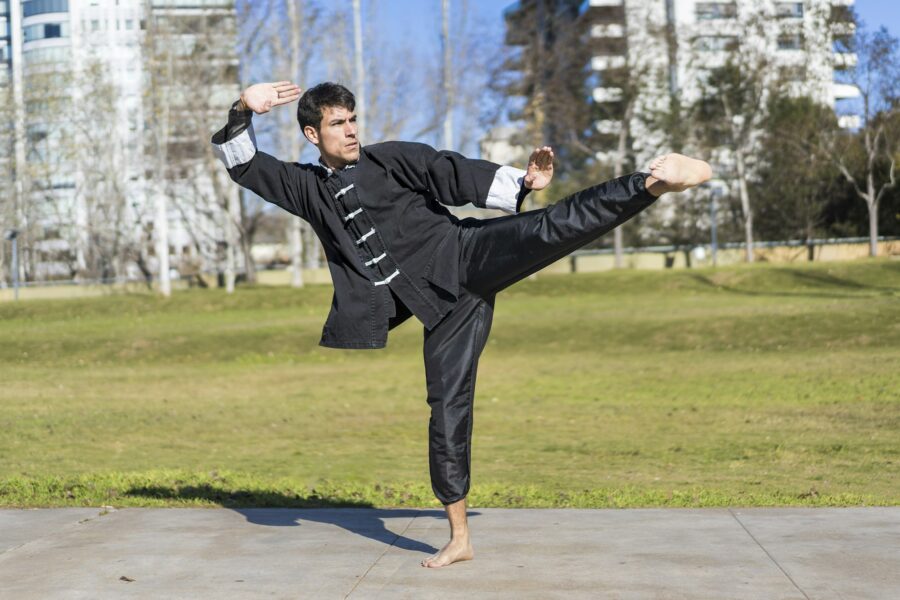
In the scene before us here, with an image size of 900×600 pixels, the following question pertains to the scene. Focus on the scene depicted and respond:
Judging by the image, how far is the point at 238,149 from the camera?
5.20 metres

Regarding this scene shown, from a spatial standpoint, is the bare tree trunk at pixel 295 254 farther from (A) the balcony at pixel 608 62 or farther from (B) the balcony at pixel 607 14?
(B) the balcony at pixel 607 14

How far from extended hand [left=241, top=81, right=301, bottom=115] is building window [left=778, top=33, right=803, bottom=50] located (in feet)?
171

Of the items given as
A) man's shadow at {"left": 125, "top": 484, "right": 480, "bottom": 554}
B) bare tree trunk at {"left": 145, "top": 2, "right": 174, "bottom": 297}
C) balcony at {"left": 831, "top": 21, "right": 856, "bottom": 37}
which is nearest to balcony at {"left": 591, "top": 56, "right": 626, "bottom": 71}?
balcony at {"left": 831, "top": 21, "right": 856, "bottom": 37}

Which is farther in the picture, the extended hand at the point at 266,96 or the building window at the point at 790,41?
the building window at the point at 790,41

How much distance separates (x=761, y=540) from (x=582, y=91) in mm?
49691

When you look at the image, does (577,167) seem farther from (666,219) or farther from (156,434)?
(156,434)

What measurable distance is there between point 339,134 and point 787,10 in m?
54.0

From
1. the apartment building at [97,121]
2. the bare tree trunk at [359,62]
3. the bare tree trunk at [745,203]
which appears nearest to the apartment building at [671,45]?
the bare tree trunk at [745,203]

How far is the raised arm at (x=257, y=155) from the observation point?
16.8 feet

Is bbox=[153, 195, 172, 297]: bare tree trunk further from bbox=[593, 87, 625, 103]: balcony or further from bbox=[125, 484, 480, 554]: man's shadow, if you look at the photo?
bbox=[125, 484, 480, 554]: man's shadow

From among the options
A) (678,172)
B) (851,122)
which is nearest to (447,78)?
(851,122)

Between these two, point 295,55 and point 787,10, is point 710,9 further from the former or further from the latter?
point 295,55

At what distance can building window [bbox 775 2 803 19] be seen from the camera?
2111 inches

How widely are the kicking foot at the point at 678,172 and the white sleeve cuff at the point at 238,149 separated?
6.01 ft
